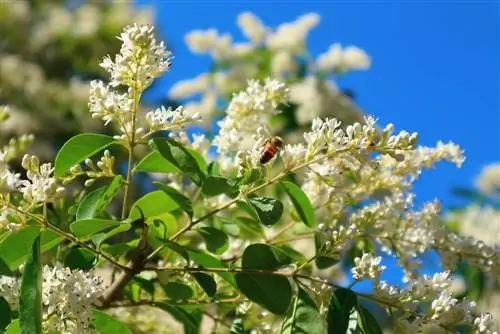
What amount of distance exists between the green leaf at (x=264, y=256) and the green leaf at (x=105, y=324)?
118 millimetres

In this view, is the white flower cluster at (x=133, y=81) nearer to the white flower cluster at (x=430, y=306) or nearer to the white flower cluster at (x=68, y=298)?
the white flower cluster at (x=68, y=298)

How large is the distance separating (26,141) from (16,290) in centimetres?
35

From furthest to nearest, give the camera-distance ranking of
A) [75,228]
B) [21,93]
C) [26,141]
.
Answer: [21,93] → [26,141] → [75,228]

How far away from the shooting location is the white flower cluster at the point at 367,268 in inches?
26.4

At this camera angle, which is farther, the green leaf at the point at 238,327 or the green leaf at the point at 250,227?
the green leaf at the point at 250,227

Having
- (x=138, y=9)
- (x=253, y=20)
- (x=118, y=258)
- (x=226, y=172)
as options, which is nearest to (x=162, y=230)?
(x=118, y=258)

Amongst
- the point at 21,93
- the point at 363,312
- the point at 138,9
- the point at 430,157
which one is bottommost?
the point at 363,312

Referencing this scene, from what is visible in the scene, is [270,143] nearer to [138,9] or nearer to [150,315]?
[150,315]

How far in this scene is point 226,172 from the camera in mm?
868

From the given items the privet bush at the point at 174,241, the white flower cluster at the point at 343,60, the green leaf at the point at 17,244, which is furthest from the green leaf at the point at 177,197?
the white flower cluster at the point at 343,60

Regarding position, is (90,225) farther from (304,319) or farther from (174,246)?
(304,319)

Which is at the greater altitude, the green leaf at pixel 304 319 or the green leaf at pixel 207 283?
the green leaf at pixel 207 283

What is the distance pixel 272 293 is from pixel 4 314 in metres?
0.22

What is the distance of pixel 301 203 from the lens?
0.75 meters
